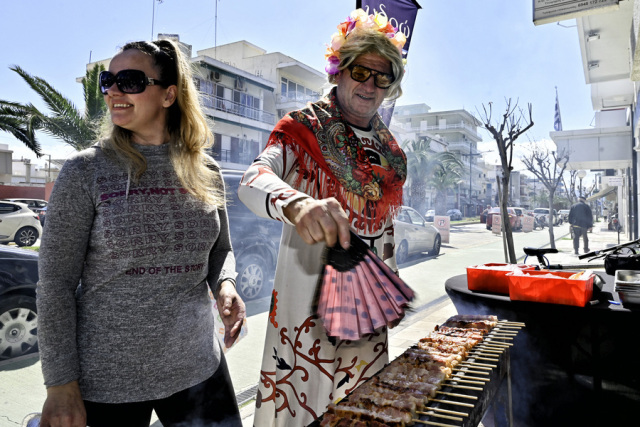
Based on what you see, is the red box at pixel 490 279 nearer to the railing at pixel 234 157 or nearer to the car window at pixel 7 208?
the car window at pixel 7 208

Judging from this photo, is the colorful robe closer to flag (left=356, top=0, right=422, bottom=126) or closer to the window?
flag (left=356, top=0, right=422, bottom=126)

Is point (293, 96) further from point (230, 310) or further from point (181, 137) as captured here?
point (230, 310)

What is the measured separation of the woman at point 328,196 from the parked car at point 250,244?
427 centimetres

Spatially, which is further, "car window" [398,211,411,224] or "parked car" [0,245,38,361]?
"car window" [398,211,411,224]

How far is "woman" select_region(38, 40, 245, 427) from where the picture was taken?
1.30 m

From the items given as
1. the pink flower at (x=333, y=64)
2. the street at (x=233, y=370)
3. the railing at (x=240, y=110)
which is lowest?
the street at (x=233, y=370)

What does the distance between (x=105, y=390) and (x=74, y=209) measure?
1.97 ft

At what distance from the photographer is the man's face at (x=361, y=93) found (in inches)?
70.8

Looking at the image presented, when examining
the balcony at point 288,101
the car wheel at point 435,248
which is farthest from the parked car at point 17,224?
the balcony at point 288,101

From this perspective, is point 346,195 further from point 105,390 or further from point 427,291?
point 427,291

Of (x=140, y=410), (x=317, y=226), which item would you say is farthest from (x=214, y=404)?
(x=317, y=226)

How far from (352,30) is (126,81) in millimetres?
949

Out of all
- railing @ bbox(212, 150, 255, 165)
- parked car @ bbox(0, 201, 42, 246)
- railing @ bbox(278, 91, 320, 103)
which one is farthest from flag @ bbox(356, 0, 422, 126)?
railing @ bbox(278, 91, 320, 103)

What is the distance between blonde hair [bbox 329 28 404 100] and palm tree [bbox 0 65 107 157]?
12.2 meters
